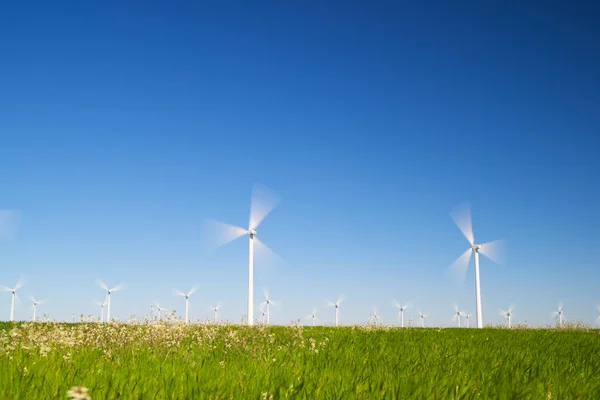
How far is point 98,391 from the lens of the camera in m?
4.38

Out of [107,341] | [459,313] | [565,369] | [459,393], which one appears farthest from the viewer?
[459,313]

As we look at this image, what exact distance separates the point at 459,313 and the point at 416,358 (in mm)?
73533

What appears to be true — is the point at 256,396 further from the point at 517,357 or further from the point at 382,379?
the point at 517,357

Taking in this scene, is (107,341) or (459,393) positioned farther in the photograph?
(107,341)

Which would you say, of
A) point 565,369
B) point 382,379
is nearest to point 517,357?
point 565,369

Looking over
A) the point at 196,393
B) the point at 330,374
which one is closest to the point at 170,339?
the point at 330,374

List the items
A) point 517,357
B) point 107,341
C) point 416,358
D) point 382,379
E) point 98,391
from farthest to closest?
point 107,341, point 517,357, point 416,358, point 382,379, point 98,391

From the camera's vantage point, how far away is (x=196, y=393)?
14.9 ft

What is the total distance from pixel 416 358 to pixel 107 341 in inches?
233

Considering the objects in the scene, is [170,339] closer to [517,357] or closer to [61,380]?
[61,380]

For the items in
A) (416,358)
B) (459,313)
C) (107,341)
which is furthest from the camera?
(459,313)

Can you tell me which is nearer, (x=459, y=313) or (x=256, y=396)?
(x=256, y=396)

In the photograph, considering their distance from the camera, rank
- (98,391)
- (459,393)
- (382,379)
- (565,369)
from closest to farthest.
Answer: (98,391) → (459,393) → (382,379) → (565,369)

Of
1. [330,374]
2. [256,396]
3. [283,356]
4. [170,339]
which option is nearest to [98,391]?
[256,396]
